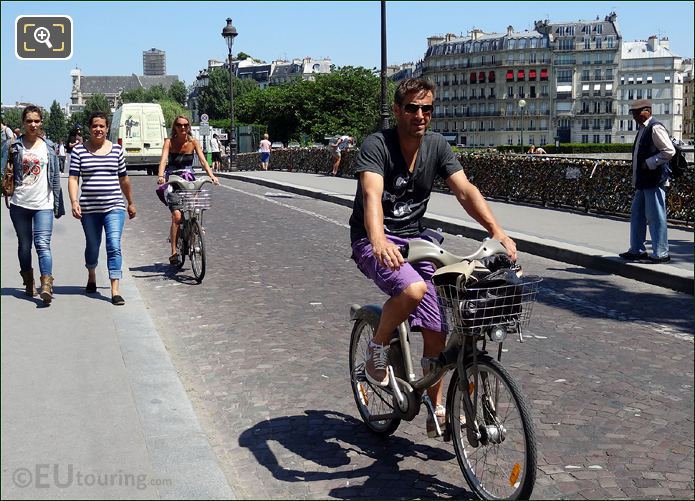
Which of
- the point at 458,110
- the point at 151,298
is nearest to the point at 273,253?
the point at 151,298

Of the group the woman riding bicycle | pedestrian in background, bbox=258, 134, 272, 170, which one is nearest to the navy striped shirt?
the woman riding bicycle

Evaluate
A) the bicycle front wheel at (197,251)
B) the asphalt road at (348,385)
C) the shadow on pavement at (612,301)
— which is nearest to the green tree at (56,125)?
the bicycle front wheel at (197,251)

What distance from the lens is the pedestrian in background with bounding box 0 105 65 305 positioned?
27.5 ft

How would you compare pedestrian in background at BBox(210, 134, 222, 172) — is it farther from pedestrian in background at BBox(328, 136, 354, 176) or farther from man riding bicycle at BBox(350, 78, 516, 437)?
man riding bicycle at BBox(350, 78, 516, 437)

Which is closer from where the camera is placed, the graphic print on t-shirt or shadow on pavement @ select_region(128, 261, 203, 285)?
the graphic print on t-shirt

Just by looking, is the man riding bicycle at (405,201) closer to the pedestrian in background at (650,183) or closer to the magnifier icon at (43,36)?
the magnifier icon at (43,36)

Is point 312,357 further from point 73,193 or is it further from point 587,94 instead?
point 587,94

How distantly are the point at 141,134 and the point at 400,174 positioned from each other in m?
34.2

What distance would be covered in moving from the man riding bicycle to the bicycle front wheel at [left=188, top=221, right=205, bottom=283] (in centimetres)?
560

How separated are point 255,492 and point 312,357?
2.47m

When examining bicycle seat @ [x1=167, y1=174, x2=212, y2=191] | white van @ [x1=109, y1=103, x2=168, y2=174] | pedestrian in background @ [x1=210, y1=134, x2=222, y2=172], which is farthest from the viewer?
pedestrian in background @ [x1=210, y1=134, x2=222, y2=172]

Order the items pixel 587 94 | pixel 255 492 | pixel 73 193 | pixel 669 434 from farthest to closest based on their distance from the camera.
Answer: pixel 587 94 → pixel 73 193 → pixel 669 434 → pixel 255 492

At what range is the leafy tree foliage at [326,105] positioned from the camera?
238ft

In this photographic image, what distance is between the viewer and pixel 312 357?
6539mm
